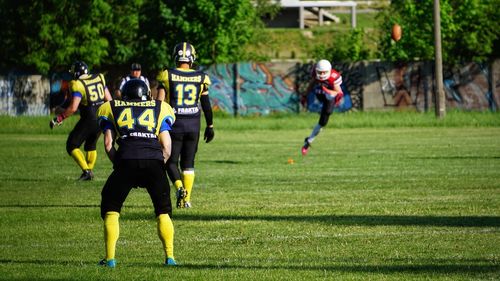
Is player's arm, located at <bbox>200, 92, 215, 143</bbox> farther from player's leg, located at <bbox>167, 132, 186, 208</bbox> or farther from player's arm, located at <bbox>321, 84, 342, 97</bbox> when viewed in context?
player's arm, located at <bbox>321, 84, 342, 97</bbox>

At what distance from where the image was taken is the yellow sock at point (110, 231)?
410 inches

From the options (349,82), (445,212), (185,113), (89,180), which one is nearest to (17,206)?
(185,113)

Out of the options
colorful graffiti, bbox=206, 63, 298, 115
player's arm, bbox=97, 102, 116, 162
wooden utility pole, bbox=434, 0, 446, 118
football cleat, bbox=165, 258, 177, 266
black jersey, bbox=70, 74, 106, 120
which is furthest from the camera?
colorful graffiti, bbox=206, 63, 298, 115

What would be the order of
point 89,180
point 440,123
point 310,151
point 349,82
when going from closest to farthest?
1. point 89,180
2. point 310,151
3. point 440,123
4. point 349,82

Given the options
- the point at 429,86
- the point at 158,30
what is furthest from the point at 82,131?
the point at 158,30

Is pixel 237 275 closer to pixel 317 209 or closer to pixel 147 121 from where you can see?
pixel 147 121

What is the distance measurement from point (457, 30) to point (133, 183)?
1674 inches

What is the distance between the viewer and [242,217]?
14.6 meters

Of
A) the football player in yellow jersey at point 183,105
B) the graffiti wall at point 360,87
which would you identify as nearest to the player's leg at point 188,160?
the football player in yellow jersey at point 183,105

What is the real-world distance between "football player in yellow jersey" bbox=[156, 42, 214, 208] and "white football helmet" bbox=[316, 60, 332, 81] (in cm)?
996

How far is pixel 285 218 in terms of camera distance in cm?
1450

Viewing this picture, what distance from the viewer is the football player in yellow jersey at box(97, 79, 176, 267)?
10.5m

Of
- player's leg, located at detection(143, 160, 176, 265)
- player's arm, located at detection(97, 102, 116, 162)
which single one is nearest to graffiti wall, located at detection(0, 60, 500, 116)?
player's arm, located at detection(97, 102, 116, 162)

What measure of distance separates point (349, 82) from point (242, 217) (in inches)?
1312
